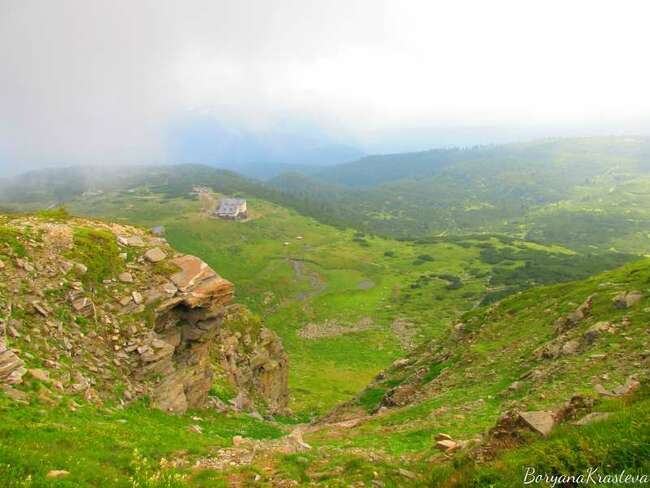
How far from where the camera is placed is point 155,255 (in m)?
28.3

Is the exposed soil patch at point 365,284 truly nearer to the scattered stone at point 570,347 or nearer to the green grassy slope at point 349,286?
the green grassy slope at point 349,286

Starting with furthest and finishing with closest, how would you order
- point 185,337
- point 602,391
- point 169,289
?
1. point 185,337
2. point 169,289
3. point 602,391

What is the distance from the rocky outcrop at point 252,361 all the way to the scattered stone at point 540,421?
25601 millimetres

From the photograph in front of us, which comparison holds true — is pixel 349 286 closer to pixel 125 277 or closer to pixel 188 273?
pixel 188 273

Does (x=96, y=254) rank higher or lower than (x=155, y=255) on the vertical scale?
higher

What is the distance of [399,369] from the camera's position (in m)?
37.1

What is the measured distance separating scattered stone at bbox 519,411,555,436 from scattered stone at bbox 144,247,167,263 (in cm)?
2382

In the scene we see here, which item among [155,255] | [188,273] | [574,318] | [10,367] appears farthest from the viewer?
[188,273]

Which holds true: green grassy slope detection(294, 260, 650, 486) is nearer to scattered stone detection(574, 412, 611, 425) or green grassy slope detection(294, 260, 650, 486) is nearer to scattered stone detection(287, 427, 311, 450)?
scattered stone detection(574, 412, 611, 425)

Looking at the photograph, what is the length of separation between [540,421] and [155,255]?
2463 cm

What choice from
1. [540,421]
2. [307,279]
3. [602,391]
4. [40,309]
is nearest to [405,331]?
[307,279]

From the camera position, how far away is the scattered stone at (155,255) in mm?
27891

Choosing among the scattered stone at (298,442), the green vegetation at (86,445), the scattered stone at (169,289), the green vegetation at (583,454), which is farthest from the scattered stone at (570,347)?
the scattered stone at (169,289)

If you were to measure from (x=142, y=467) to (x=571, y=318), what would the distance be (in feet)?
85.2
